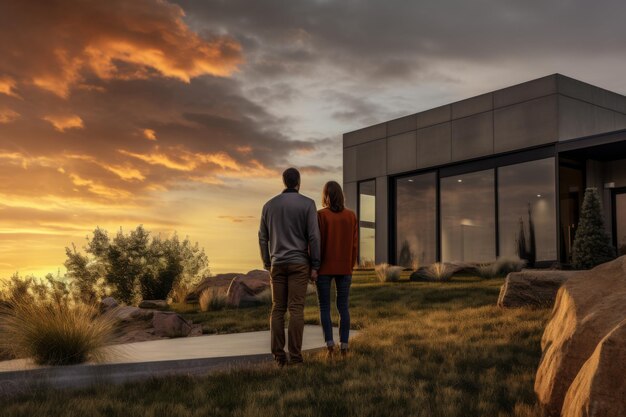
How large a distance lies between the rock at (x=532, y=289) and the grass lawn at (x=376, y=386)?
1026 mm

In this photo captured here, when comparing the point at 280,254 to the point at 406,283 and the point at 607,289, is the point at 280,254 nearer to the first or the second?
the point at 607,289

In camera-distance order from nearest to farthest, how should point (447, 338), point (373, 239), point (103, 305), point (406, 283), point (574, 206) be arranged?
point (447, 338), point (103, 305), point (406, 283), point (574, 206), point (373, 239)

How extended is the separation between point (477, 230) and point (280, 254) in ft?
54.0

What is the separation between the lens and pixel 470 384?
598 cm

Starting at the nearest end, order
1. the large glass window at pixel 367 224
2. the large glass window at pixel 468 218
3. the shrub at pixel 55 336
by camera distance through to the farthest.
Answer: the shrub at pixel 55 336
the large glass window at pixel 468 218
the large glass window at pixel 367 224

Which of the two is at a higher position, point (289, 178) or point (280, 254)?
point (289, 178)

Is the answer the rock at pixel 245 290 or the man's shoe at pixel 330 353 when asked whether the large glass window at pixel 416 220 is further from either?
the man's shoe at pixel 330 353

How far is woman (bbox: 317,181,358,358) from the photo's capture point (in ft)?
23.0

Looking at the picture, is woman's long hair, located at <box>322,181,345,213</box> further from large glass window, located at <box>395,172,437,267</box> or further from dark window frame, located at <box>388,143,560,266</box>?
large glass window, located at <box>395,172,437,267</box>

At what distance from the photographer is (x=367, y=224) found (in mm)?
26906

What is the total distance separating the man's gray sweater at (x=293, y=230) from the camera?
6.70 m

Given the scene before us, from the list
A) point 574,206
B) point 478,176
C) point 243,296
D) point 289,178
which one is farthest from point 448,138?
point 289,178

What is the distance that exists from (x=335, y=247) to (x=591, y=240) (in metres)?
12.4

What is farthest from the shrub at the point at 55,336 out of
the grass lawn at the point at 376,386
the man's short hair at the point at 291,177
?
the man's short hair at the point at 291,177
